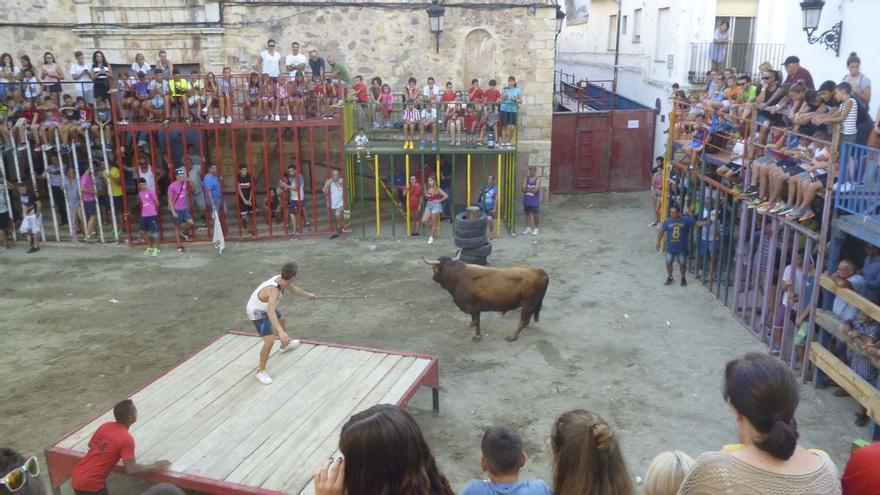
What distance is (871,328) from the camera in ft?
27.2

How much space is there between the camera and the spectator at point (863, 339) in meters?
8.23

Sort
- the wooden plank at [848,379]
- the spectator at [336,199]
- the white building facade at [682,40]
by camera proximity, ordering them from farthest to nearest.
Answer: the white building facade at [682,40]
the spectator at [336,199]
the wooden plank at [848,379]

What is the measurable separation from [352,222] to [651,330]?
892 centimetres

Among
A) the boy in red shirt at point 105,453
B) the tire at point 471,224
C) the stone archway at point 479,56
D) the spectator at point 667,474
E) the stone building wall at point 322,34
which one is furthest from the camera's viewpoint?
the stone archway at point 479,56

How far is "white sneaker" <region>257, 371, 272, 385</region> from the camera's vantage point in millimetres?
8422

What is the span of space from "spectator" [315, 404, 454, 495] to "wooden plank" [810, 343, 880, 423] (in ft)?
21.7

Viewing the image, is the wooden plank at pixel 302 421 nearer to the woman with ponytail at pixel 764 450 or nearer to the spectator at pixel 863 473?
the woman with ponytail at pixel 764 450

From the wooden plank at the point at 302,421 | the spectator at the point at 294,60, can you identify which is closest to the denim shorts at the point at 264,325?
the wooden plank at the point at 302,421

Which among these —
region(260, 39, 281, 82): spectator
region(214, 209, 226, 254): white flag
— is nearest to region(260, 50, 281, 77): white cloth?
region(260, 39, 281, 82): spectator

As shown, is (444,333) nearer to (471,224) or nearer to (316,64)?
(471,224)

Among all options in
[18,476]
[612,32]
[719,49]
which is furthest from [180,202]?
[612,32]

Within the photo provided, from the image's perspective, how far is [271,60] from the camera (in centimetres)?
1762

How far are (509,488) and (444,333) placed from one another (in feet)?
24.6

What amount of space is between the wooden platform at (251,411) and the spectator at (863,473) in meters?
4.43
